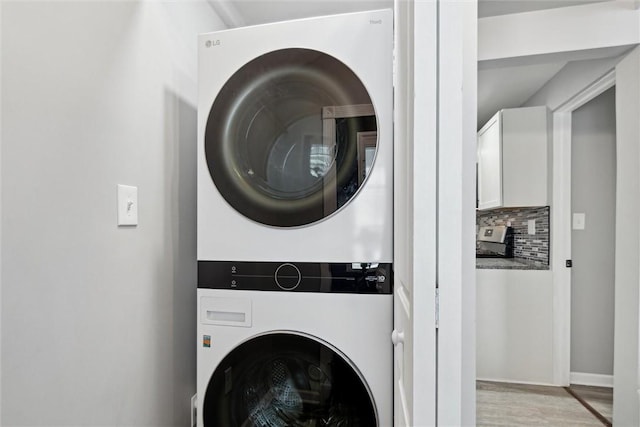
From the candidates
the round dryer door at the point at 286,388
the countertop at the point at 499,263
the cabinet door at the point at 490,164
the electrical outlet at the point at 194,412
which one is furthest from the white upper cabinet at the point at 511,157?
the electrical outlet at the point at 194,412

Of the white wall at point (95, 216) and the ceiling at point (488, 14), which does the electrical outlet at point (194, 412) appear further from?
the ceiling at point (488, 14)

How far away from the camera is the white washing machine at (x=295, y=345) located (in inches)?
41.4

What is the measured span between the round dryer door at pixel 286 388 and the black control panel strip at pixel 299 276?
0.57ft

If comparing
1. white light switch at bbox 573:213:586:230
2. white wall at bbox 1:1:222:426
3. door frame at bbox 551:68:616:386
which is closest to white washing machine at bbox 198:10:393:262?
white wall at bbox 1:1:222:426

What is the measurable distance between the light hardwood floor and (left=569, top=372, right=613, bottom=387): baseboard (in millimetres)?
55

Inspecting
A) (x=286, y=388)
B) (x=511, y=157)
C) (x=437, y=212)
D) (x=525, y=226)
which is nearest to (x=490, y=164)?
(x=511, y=157)

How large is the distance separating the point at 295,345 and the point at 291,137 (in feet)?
2.25

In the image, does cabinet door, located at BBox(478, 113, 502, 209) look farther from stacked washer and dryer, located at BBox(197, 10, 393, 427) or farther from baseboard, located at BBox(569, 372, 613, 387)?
baseboard, located at BBox(569, 372, 613, 387)

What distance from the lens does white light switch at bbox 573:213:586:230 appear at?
104cm

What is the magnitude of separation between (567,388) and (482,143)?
0.83 m

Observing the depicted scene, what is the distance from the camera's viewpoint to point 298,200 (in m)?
1.10

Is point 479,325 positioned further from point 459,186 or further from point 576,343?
point 459,186

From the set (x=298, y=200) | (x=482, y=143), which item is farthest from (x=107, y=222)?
(x=482, y=143)

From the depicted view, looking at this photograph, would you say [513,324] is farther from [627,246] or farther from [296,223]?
[296,223]
